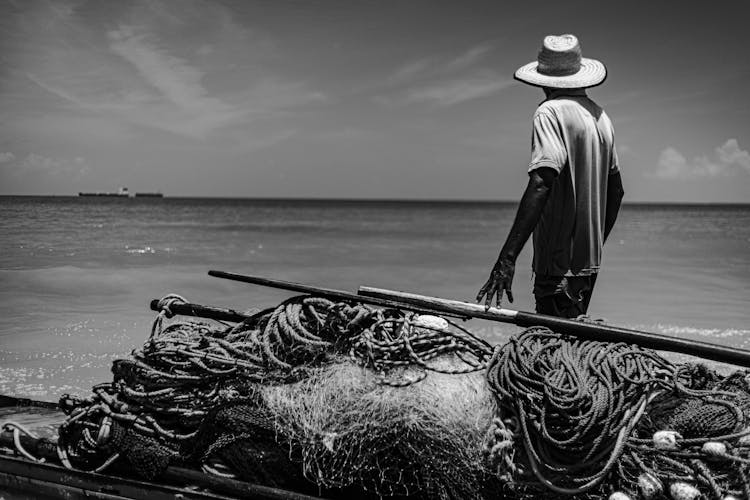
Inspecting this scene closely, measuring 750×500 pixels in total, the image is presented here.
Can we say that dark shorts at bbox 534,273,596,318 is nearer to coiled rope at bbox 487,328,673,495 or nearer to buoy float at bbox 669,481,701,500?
coiled rope at bbox 487,328,673,495

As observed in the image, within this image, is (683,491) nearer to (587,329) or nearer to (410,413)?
(587,329)

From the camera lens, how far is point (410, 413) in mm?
2523

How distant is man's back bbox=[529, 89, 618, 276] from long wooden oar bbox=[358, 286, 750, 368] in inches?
34.7

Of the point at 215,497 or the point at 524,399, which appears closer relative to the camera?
the point at 524,399

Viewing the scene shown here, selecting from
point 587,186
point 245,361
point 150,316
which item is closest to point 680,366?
point 587,186

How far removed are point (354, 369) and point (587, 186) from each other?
1.76 meters

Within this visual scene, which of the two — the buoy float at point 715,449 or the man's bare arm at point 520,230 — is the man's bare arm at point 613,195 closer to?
the man's bare arm at point 520,230

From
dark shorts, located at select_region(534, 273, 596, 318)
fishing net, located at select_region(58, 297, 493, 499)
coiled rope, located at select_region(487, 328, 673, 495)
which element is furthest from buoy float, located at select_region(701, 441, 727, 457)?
dark shorts, located at select_region(534, 273, 596, 318)

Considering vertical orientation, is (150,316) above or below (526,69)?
below

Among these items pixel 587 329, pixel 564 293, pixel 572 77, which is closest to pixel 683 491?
pixel 587 329

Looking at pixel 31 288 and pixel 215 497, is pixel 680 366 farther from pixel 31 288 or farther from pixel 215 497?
pixel 31 288

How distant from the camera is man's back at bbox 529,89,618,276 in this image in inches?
135

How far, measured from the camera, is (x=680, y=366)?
2.66 m

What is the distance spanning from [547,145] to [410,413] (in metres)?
1.66
